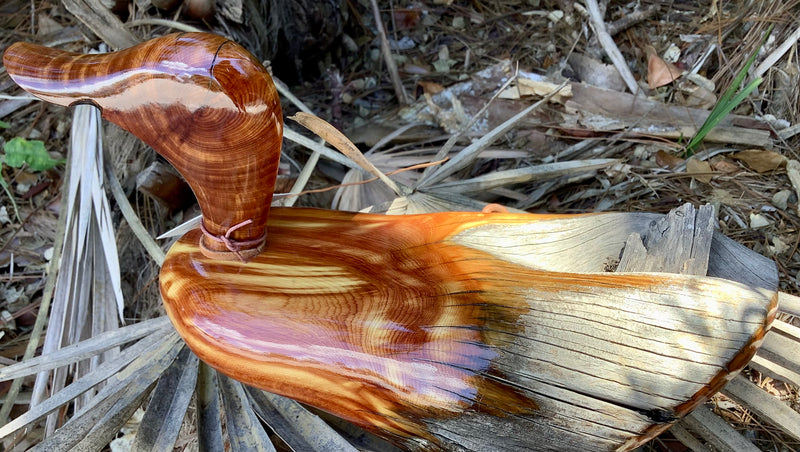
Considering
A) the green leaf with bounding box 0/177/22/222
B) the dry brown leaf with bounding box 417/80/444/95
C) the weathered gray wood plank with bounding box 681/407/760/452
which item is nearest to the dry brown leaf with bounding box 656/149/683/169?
the dry brown leaf with bounding box 417/80/444/95

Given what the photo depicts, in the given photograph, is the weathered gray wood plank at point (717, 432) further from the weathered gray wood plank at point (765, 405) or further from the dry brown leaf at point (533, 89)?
the dry brown leaf at point (533, 89)

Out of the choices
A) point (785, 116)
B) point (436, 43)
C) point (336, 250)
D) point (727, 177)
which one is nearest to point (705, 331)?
point (336, 250)

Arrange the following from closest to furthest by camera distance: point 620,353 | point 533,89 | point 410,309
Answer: point 620,353 < point 410,309 < point 533,89

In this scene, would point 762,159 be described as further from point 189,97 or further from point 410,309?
point 189,97

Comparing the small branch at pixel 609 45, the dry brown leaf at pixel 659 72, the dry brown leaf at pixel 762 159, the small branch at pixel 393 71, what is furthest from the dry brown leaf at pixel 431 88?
the dry brown leaf at pixel 762 159

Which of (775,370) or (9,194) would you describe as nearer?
(775,370)

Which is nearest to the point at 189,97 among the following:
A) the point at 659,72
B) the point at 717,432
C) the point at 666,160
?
the point at 717,432

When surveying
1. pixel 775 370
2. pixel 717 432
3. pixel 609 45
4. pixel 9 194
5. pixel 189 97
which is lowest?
pixel 717 432

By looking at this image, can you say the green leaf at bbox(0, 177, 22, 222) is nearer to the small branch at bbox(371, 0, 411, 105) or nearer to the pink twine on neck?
the pink twine on neck
